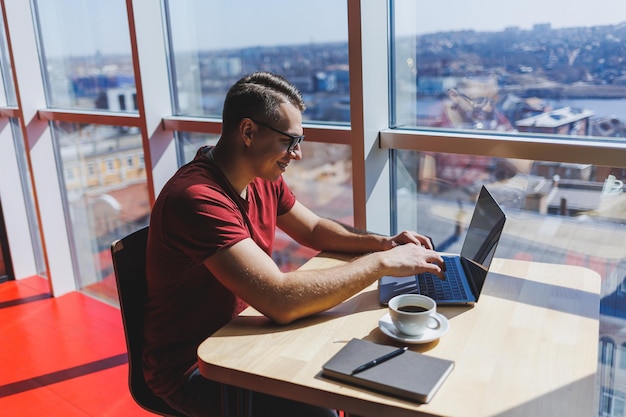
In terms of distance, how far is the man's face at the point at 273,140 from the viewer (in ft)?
5.32

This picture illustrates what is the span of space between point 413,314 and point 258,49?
1729 mm

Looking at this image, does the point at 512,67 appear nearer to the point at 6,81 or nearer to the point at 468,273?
the point at 468,273

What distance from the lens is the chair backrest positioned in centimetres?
158

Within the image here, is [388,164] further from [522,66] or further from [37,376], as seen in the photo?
[37,376]

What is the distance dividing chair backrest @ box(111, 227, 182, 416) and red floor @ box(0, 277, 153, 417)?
93 centimetres

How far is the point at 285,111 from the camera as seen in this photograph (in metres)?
1.63

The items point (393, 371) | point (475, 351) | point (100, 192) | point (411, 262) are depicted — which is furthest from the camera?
point (100, 192)

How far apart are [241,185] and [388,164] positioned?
78cm

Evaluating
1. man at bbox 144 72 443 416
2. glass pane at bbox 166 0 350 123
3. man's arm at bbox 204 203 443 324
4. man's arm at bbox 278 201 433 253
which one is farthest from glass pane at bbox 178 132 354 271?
man's arm at bbox 204 203 443 324

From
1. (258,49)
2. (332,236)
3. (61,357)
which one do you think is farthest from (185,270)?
(61,357)

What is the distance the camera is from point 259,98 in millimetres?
1609

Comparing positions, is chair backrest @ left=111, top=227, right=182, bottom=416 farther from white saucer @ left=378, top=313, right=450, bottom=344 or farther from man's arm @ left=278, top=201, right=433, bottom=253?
white saucer @ left=378, top=313, right=450, bottom=344

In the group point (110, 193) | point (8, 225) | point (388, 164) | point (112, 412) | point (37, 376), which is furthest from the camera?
point (8, 225)

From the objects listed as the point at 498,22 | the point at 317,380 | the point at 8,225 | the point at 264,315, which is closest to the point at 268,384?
the point at 317,380
